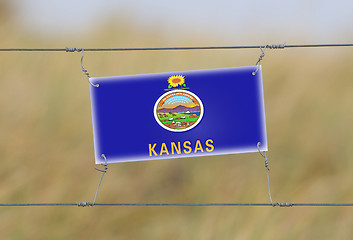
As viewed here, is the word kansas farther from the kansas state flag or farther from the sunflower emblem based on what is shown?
the sunflower emblem

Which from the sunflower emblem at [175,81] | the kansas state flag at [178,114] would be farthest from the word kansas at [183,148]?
the sunflower emblem at [175,81]

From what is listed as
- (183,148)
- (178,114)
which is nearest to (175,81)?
(178,114)

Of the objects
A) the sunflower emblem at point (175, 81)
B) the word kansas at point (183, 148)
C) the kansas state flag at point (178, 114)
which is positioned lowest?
the word kansas at point (183, 148)

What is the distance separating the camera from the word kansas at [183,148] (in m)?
2.25

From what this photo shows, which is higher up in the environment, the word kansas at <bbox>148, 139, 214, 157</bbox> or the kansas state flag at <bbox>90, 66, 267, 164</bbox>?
the kansas state flag at <bbox>90, 66, 267, 164</bbox>

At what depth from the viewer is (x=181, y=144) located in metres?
2.26

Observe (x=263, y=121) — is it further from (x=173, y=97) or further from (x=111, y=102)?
(x=111, y=102)

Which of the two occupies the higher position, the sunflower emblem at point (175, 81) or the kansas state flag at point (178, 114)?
the sunflower emblem at point (175, 81)

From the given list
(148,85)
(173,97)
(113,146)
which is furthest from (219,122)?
(113,146)

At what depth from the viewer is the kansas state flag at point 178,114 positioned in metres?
2.26

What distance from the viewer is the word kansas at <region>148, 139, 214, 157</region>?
7.38ft

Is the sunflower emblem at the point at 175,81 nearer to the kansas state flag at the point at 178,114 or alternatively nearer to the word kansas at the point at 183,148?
the kansas state flag at the point at 178,114

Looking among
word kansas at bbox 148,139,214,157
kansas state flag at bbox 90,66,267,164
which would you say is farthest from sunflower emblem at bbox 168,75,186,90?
word kansas at bbox 148,139,214,157

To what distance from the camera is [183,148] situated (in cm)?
225
